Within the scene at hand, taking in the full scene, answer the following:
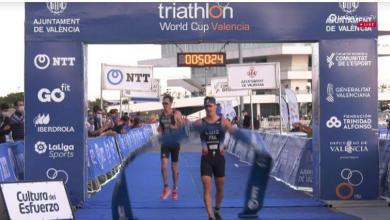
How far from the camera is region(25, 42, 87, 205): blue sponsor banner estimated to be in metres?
11.9

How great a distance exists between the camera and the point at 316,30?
1233 centimetres

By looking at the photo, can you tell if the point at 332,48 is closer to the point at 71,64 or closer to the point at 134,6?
Result: the point at 134,6

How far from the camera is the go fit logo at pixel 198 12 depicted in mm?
12195

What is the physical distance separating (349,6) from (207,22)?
277 cm

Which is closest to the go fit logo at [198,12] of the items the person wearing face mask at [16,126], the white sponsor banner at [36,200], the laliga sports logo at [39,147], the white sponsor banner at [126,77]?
the laliga sports logo at [39,147]

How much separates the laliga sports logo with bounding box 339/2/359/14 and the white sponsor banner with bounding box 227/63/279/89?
9.73 m

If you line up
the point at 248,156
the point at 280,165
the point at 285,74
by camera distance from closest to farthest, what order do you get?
the point at 280,165, the point at 248,156, the point at 285,74

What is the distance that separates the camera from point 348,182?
490 inches

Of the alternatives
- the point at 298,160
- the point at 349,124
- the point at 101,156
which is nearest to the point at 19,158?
the point at 101,156

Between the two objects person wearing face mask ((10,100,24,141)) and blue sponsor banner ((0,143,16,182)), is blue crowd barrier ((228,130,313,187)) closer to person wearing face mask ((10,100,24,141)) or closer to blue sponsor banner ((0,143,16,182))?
blue sponsor banner ((0,143,16,182))

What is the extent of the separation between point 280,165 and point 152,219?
683 centimetres

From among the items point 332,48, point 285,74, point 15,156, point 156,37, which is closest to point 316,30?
point 332,48

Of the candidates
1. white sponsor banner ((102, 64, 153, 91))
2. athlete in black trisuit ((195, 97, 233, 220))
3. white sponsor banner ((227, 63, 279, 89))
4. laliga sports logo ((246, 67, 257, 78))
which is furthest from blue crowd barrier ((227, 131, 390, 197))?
white sponsor banner ((102, 64, 153, 91))

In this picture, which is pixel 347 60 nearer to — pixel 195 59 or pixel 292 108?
pixel 195 59
